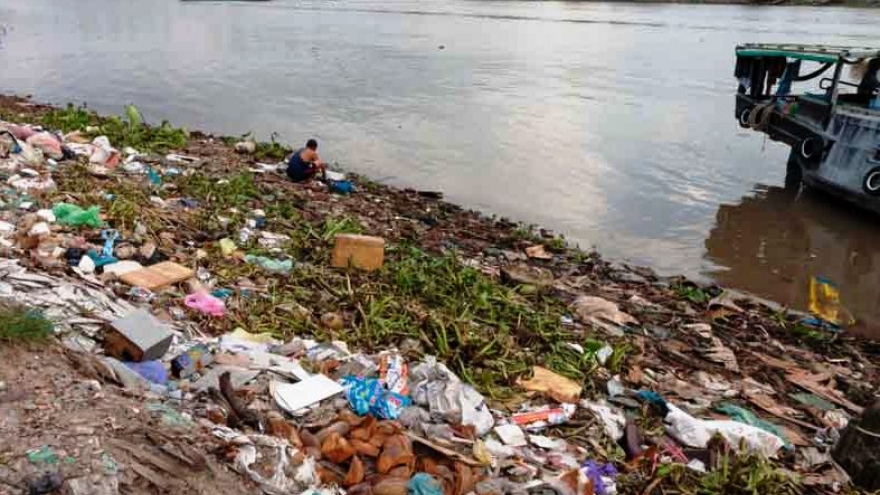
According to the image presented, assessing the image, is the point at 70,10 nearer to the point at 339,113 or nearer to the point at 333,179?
the point at 339,113

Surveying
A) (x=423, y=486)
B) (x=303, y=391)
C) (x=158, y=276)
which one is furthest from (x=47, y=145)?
(x=423, y=486)

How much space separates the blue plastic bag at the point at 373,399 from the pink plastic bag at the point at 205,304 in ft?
4.09

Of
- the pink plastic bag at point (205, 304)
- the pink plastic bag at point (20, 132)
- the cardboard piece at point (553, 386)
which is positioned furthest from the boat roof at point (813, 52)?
the pink plastic bag at point (20, 132)

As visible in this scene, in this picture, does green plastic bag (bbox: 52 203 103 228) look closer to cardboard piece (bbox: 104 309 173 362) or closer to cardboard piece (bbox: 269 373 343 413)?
cardboard piece (bbox: 104 309 173 362)

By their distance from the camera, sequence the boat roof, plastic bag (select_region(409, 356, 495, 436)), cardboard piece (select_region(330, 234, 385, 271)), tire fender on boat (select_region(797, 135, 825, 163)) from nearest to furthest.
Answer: plastic bag (select_region(409, 356, 495, 436))
cardboard piece (select_region(330, 234, 385, 271))
the boat roof
tire fender on boat (select_region(797, 135, 825, 163))

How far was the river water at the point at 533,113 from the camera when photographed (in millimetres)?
9242

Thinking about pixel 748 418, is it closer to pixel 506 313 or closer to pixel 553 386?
pixel 553 386

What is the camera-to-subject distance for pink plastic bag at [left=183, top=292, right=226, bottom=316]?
14.4 ft

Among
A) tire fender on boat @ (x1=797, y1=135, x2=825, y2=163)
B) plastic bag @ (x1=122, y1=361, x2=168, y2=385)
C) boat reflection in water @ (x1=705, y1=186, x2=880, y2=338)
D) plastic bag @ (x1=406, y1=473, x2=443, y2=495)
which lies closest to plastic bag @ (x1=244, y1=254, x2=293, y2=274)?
plastic bag @ (x1=122, y1=361, x2=168, y2=385)

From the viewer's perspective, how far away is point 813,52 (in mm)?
10328

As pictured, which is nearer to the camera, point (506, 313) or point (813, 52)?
point (506, 313)

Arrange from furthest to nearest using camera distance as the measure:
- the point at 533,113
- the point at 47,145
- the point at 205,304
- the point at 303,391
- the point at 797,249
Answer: the point at 533,113 → the point at 797,249 → the point at 47,145 → the point at 205,304 → the point at 303,391

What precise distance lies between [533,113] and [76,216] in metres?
11.8

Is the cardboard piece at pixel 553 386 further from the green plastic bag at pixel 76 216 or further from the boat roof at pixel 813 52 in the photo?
the boat roof at pixel 813 52
